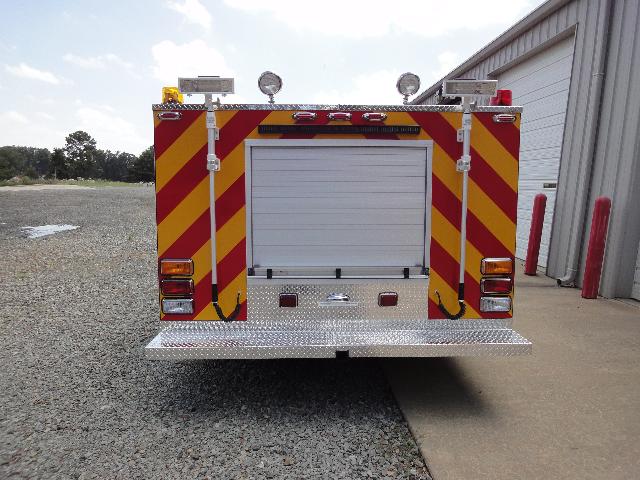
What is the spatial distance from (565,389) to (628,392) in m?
0.44

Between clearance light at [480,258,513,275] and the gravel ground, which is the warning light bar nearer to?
clearance light at [480,258,513,275]

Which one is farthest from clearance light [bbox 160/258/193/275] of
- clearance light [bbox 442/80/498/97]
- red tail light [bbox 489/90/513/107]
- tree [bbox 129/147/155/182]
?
tree [bbox 129/147/155/182]

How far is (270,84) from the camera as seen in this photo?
3562 millimetres

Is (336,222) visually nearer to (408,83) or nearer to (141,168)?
(408,83)

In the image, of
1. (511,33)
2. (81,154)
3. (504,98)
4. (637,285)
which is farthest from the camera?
(81,154)

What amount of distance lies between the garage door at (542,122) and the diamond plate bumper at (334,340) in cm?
529

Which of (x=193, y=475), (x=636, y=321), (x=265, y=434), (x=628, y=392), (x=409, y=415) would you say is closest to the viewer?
(x=193, y=475)

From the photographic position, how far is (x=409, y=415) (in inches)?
134

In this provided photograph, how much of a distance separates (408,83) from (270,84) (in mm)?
1003

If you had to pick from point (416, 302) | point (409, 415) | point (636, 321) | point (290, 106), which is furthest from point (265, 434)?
point (636, 321)

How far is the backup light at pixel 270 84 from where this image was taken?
3.54m

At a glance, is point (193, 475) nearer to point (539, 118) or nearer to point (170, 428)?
point (170, 428)

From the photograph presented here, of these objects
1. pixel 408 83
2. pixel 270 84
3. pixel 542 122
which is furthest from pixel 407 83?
pixel 542 122

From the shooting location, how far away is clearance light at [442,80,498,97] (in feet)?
10.6
